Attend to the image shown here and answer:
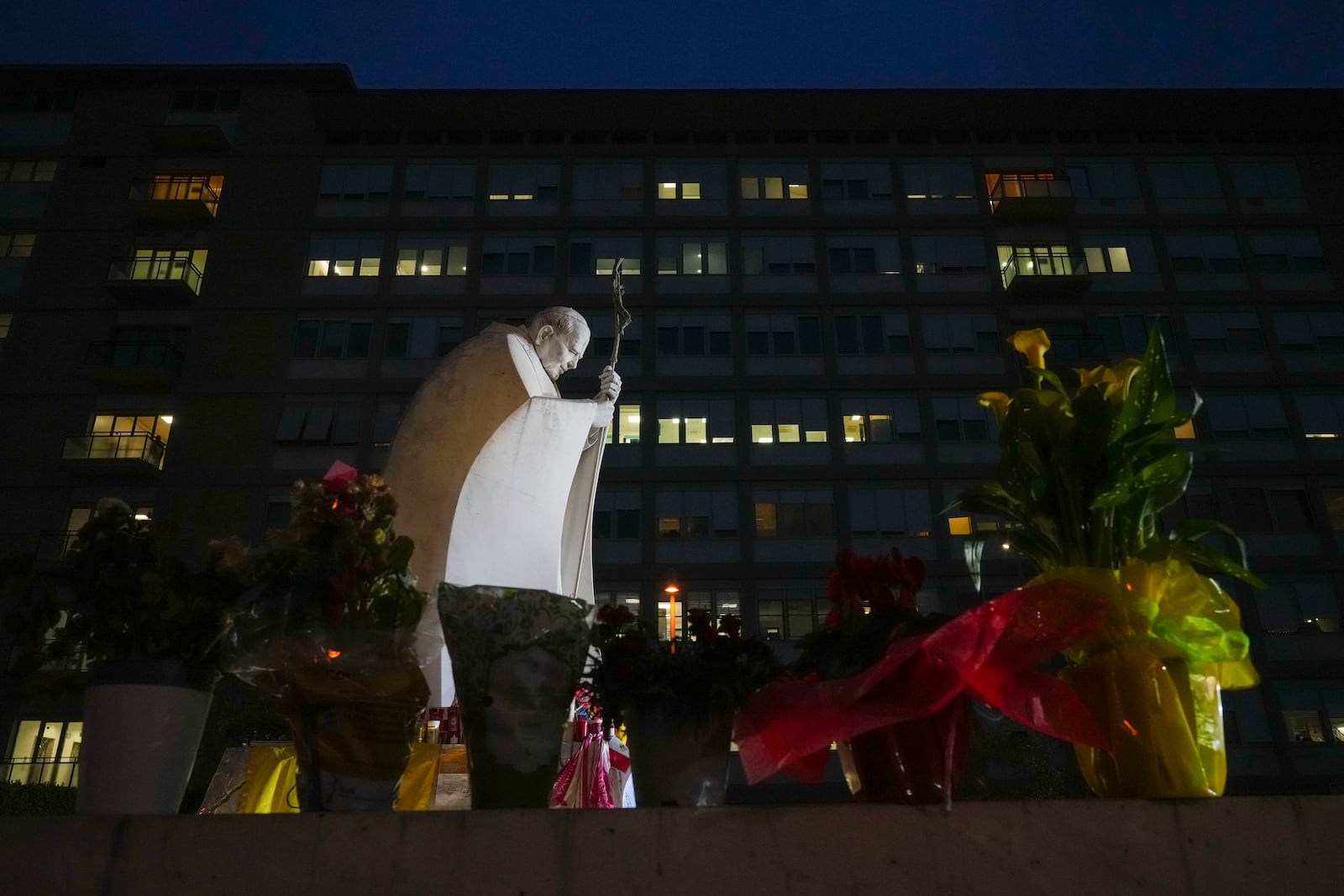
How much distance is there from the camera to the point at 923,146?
3438 centimetres

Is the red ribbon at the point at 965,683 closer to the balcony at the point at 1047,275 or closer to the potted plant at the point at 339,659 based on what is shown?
the potted plant at the point at 339,659

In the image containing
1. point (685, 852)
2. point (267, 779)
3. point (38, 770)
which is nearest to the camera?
point (685, 852)

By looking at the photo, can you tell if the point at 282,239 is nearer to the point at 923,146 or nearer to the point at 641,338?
the point at 641,338

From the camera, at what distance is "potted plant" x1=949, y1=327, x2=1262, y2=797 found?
1992 millimetres

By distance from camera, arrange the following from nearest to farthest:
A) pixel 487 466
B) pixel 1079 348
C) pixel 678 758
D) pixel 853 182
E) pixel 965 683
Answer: pixel 965 683 < pixel 678 758 < pixel 487 466 < pixel 1079 348 < pixel 853 182

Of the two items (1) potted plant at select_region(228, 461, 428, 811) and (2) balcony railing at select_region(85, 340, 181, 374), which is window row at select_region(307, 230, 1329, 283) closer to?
(2) balcony railing at select_region(85, 340, 181, 374)

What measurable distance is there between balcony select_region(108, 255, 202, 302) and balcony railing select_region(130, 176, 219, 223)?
159 cm

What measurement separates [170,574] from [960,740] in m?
1.72

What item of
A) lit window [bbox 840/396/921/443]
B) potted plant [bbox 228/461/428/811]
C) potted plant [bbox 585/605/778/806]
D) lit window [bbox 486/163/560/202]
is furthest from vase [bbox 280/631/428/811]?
lit window [bbox 486/163/560/202]

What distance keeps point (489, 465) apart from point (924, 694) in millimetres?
3384

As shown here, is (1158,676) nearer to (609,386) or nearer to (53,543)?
(609,386)

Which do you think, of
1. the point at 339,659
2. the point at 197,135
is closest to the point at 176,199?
the point at 197,135

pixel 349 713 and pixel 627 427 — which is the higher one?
pixel 627 427

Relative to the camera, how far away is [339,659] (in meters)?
2.01
